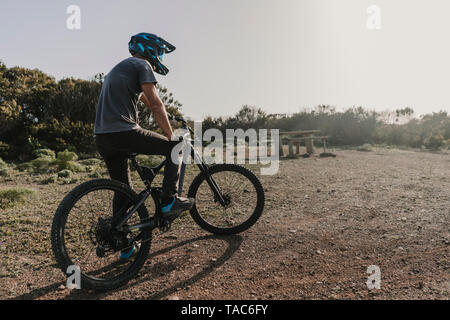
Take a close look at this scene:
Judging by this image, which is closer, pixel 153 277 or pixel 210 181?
pixel 153 277

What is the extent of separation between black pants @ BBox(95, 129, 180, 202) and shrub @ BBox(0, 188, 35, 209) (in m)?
3.21

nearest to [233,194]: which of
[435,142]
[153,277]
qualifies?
[153,277]

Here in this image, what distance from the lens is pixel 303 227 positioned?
4168 millimetres

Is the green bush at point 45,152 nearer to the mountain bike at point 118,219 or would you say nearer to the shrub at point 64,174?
the shrub at point 64,174

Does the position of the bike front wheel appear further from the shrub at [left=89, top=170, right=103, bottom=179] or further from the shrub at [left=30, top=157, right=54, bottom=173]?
the shrub at [left=30, top=157, right=54, bottom=173]

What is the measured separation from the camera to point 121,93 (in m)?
2.91

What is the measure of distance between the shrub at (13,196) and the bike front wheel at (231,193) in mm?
3429

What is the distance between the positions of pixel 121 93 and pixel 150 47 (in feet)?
2.00

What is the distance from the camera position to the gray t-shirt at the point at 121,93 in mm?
2865

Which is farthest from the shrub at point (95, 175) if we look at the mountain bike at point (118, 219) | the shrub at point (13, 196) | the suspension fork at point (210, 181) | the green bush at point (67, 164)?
the suspension fork at point (210, 181)

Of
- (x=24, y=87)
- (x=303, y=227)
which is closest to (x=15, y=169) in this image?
(x=24, y=87)

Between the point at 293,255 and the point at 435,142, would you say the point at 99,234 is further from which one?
the point at 435,142
